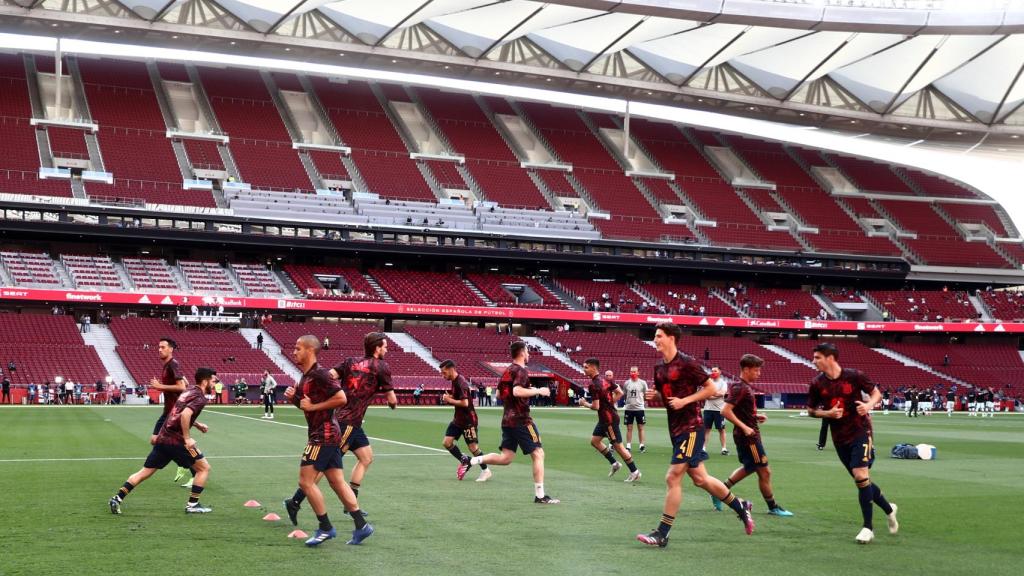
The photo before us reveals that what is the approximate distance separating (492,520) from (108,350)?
154ft

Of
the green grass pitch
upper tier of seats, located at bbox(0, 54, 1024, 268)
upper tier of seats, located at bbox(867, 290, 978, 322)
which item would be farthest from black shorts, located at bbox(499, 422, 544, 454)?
upper tier of seats, located at bbox(867, 290, 978, 322)

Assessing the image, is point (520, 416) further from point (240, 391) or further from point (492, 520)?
point (240, 391)

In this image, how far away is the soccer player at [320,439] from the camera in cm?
1034

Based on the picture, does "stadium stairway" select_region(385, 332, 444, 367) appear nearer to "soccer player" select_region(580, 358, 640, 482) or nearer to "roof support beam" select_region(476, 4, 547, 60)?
"roof support beam" select_region(476, 4, 547, 60)

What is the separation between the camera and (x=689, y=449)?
1077 centimetres

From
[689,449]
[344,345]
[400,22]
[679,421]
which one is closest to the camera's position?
[689,449]

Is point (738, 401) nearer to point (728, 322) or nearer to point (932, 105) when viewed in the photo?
point (728, 322)

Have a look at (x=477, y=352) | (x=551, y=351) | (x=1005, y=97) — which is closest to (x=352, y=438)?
(x=477, y=352)

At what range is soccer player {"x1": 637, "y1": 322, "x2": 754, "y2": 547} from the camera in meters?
10.7

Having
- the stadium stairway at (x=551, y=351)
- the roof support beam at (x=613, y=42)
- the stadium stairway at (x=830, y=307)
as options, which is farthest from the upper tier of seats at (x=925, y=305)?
the roof support beam at (x=613, y=42)

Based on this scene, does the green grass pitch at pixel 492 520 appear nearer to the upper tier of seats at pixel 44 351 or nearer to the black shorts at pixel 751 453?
the black shorts at pixel 751 453

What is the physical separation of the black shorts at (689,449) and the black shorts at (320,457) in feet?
11.7

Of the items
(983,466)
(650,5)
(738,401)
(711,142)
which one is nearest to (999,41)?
(650,5)

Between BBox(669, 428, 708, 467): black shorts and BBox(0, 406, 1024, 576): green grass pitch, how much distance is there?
93cm
